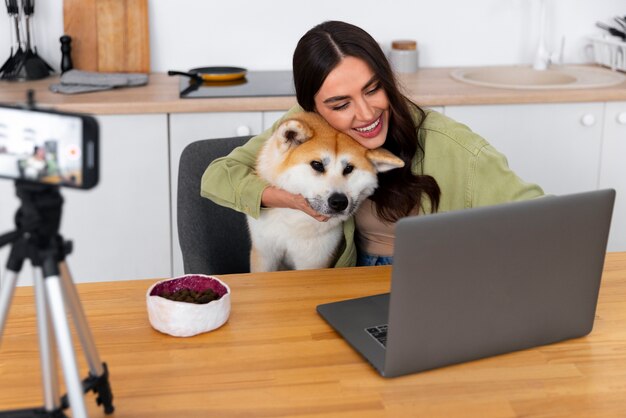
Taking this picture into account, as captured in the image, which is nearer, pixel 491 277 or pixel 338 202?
pixel 491 277

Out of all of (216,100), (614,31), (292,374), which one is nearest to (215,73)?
(216,100)

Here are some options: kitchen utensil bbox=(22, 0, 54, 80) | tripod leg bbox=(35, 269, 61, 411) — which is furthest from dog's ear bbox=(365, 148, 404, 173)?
kitchen utensil bbox=(22, 0, 54, 80)

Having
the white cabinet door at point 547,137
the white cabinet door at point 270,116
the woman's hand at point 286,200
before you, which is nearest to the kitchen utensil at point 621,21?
the white cabinet door at point 547,137

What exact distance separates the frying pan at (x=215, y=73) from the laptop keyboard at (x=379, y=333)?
1.71m

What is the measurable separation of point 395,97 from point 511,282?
2.22 ft

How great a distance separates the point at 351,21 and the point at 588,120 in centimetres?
99

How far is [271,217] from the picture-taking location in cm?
183

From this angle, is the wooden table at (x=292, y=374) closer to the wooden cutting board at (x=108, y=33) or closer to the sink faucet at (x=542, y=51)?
the wooden cutting board at (x=108, y=33)

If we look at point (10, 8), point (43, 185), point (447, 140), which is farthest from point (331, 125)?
point (10, 8)

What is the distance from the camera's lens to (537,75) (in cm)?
306

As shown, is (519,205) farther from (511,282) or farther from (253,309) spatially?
(253,309)

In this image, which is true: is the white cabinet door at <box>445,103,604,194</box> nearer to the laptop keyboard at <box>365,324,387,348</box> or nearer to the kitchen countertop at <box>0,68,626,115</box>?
the kitchen countertop at <box>0,68,626,115</box>

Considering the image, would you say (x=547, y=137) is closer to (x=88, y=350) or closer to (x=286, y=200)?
(x=286, y=200)

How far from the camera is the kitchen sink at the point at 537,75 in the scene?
2910 mm
